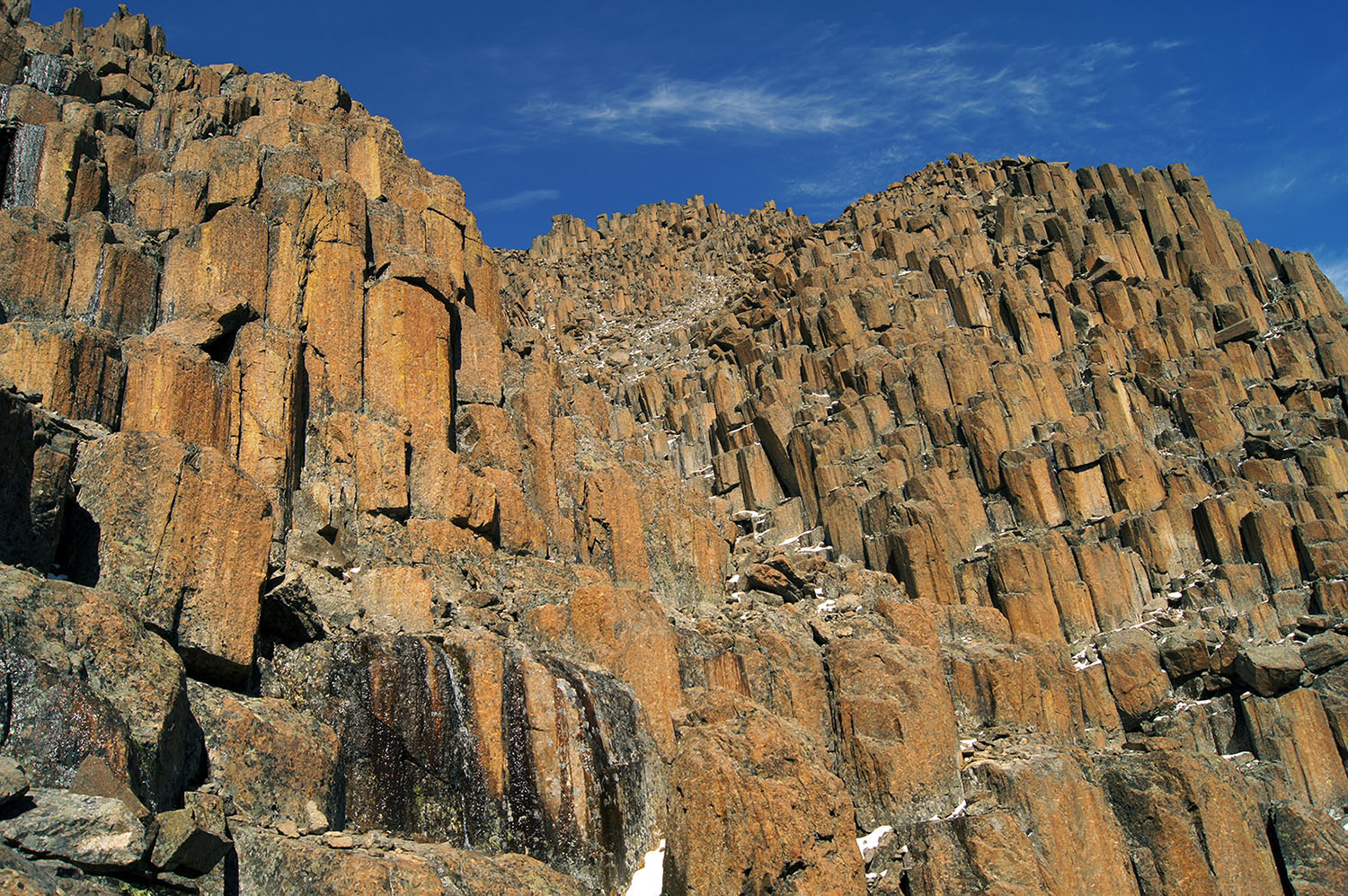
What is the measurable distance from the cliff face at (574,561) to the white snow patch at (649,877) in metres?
0.30

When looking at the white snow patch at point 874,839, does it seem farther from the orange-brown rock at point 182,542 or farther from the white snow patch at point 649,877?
the orange-brown rock at point 182,542

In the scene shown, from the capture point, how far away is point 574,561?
111 feet

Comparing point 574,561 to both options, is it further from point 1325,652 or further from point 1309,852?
point 1325,652

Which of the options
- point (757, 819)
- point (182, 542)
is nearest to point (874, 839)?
point (757, 819)

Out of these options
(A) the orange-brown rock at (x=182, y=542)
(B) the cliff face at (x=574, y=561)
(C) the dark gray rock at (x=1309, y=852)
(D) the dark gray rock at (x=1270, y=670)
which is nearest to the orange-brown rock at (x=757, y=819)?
(B) the cliff face at (x=574, y=561)

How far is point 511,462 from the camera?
33500 millimetres

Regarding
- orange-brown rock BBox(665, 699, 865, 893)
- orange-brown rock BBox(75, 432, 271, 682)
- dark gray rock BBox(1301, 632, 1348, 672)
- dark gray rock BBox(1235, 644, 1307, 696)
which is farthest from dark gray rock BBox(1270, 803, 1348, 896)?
orange-brown rock BBox(75, 432, 271, 682)

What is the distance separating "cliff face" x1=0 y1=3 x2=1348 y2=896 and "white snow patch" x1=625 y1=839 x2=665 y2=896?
0.30 metres

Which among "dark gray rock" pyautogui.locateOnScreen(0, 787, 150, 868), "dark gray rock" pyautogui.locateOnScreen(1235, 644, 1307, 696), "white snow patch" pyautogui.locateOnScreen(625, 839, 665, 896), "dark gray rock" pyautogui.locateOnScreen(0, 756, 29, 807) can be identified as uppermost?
"dark gray rock" pyautogui.locateOnScreen(1235, 644, 1307, 696)

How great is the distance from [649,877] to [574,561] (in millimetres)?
14200

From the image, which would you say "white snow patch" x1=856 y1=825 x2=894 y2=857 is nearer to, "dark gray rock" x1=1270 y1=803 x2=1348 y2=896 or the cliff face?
the cliff face

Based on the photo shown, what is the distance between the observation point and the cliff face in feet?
51.4

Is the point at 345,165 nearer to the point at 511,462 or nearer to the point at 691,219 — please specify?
the point at 511,462

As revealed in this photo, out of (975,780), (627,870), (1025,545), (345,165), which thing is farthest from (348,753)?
(1025,545)
